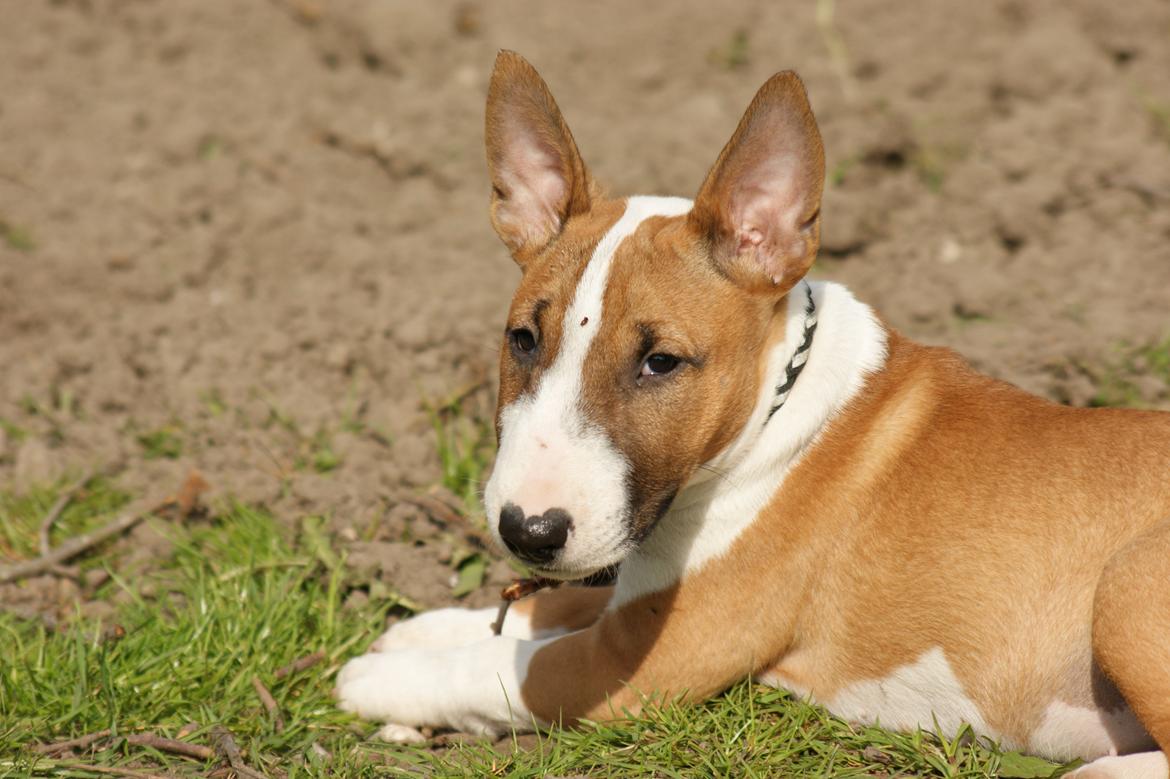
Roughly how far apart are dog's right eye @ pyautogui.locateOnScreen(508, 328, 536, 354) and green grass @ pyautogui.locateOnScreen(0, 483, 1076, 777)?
54.9 inches

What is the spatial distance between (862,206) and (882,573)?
3683 millimetres

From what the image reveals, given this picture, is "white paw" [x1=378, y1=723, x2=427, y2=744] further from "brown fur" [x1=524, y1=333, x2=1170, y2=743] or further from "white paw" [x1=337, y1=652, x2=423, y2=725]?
"brown fur" [x1=524, y1=333, x2=1170, y2=743]

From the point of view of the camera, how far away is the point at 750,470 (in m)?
4.46

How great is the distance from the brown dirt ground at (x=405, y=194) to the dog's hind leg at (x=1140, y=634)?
226cm

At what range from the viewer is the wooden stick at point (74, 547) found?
5648 millimetres

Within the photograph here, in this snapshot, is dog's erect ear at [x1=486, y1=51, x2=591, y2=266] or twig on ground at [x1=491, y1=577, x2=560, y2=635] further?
twig on ground at [x1=491, y1=577, x2=560, y2=635]

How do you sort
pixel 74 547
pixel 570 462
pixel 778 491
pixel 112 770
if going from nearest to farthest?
pixel 570 462 < pixel 112 770 < pixel 778 491 < pixel 74 547

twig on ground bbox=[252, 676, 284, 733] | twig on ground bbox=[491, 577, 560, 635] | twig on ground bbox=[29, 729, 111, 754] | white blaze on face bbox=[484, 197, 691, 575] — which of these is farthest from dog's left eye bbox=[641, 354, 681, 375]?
twig on ground bbox=[29, 729, 111, 754]

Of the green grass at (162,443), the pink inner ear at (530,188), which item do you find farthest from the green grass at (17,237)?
the pink inner ear at (530,188)

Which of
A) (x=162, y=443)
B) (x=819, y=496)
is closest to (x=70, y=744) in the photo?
(x=162, y=443)

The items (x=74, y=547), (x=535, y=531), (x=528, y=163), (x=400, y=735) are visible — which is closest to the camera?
(x=535, y=531)

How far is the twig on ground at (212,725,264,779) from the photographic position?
445 centimetres

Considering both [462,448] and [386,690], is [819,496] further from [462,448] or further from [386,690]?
[462,448]

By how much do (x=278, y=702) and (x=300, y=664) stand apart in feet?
0.66
